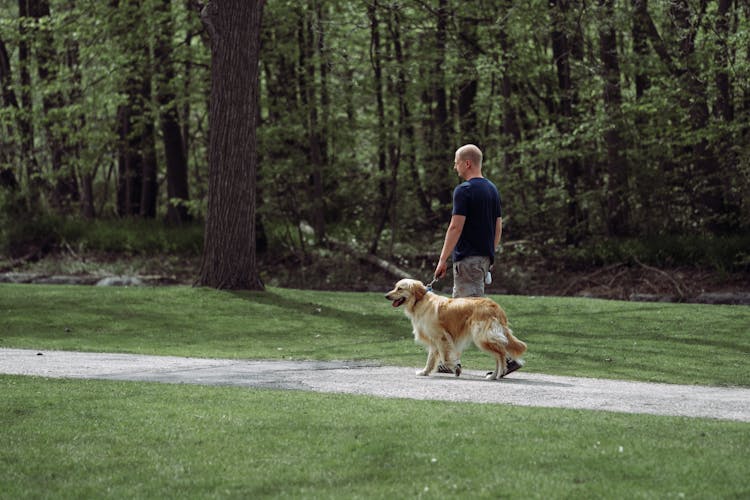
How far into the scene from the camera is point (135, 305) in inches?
757

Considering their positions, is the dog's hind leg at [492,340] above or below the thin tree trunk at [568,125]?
below

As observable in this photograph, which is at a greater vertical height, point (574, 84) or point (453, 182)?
point (574, 84)

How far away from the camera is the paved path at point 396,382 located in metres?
9.15

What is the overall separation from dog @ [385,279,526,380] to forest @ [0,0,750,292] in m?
14.8

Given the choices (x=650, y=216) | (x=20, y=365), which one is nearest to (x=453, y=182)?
(x=650, y=216)

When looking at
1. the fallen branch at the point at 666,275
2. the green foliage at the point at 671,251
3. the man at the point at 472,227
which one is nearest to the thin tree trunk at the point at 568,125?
the green foliage at the point at 671,251

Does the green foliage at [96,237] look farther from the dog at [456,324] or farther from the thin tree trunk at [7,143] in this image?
the dog at [456,324]

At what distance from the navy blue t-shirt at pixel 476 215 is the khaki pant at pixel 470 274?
7 cm

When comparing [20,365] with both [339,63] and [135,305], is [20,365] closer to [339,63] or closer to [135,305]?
[135,305]

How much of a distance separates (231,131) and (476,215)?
10612 mm

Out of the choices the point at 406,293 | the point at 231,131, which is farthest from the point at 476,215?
the point at 231,131

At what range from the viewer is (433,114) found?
32500 millimetres

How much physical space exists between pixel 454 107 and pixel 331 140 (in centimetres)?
909

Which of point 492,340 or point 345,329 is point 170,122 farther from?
point 492,340
